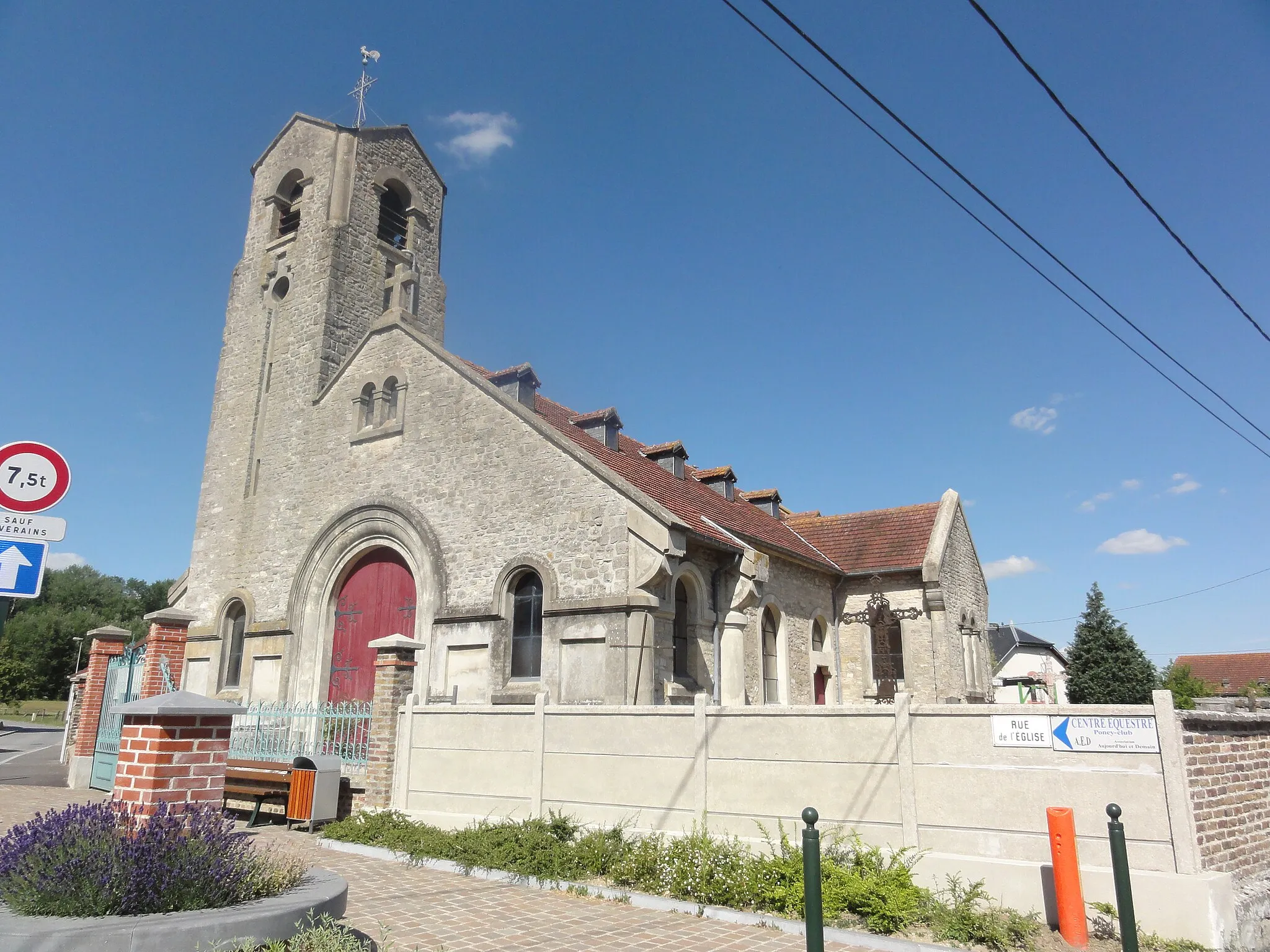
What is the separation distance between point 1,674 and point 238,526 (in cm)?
4589

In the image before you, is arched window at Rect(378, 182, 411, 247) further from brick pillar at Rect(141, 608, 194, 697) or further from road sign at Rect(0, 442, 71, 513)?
road sign at Rect(0, 442, 71, 513)

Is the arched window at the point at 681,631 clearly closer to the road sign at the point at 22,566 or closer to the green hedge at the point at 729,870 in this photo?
the green hedge at the point at 729,870

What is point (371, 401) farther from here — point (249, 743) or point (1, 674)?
point (1, 674)

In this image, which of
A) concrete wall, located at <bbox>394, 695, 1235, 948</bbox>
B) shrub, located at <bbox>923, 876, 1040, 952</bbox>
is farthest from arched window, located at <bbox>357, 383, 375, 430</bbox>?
shrub, located at <bbox>923, 876, 1040, 952</bbox>

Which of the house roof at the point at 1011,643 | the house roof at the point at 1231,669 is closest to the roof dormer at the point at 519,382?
the house roof at the point at 1011,643

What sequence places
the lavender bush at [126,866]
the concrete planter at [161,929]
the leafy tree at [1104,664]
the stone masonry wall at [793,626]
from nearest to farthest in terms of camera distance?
1. the concrete planter at [161,929]
2. the lavender bush at [126,866]
3. the stone masonry wall at [793,626]
4. the leafy tree at [1104,664]

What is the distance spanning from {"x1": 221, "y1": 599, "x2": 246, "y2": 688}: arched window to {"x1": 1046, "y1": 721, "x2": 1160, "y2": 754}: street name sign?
15.9 meters

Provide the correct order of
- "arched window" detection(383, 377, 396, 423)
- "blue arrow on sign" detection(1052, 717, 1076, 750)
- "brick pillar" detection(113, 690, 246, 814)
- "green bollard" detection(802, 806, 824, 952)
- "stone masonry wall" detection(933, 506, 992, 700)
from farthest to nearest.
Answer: "stone masonry wall" detection(933, 506, 992, 700)
"arched window" detection(383, 377, 396, 423)
"blue arrow on sign" detection(1052, 717, 1076, 750)
"brick pillar" detection(113, 690, 246, 814)
"green bollard" detection(802, 806, 824, 952)

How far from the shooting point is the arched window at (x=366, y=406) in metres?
17.6

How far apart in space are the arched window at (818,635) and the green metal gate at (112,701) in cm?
1419

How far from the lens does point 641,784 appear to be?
32.4 ft

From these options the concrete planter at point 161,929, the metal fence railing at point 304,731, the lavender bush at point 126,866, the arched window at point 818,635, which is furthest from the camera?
the arched window at point 818,635

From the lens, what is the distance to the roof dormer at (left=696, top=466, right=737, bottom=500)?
22469 millimetres

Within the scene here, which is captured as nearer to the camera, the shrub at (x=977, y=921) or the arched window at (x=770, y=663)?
the shrub at (x=977, y=921)
